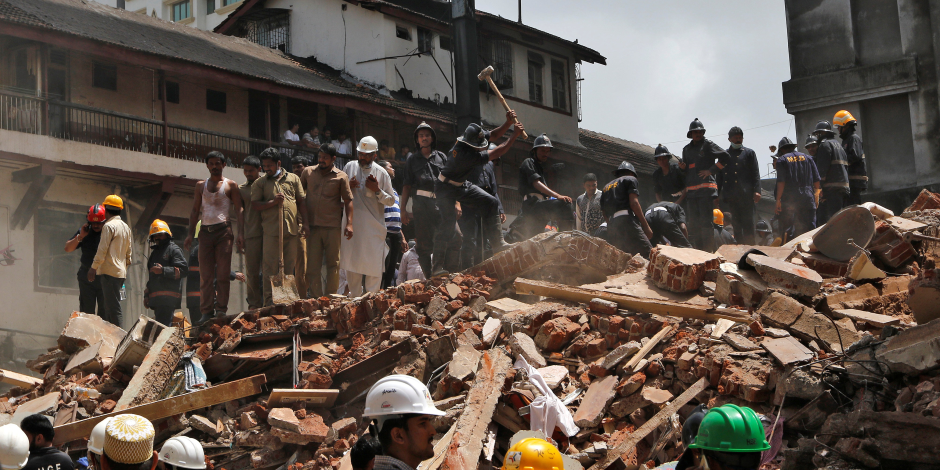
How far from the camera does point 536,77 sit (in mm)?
30031

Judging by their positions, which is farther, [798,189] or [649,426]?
[798,189]

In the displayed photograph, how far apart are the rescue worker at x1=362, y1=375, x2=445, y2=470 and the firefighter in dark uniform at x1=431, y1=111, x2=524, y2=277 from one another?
544 centimetres

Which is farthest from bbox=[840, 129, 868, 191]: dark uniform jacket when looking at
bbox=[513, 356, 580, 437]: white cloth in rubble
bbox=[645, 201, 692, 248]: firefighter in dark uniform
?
bbox=[513, 356, 580, 437]: white cloth in rubble

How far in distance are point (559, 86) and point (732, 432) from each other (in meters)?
28.8

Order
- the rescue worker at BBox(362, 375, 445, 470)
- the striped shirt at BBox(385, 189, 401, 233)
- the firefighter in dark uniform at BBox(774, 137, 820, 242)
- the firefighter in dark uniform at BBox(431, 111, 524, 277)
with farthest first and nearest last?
1. the firefighter in dark uniform at BBox(774, 137, 820, 242)
2. the striped shirt at BBox(385, 189, 401, 233)
3. the firefighter in dark uniform at BBox(431, 111, 524, 277)
4. the rescue worker at BBox(362, 375, 445, 470)

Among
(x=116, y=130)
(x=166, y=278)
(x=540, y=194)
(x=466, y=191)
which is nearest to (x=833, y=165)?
(x=540, y=194)

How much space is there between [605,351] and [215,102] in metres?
16.3

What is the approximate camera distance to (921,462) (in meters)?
4.55

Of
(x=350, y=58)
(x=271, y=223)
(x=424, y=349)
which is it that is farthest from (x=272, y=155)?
(x=350, y=58)

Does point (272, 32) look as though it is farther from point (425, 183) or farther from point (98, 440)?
point (98, 440)

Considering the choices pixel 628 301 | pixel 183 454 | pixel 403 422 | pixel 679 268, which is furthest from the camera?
pixel 679 268

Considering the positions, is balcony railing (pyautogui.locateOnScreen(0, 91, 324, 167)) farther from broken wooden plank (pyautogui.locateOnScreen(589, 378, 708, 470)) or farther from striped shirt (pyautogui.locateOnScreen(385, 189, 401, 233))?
broken wooden plank (pyautogui.locateOnScreen(589, 378, 708, 470))

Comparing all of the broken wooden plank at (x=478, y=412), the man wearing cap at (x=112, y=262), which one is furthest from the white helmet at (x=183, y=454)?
the man wearing cap at (x=112, y=262)

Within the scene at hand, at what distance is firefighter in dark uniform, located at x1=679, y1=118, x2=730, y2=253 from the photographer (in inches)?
431
